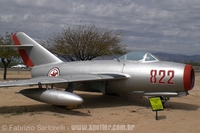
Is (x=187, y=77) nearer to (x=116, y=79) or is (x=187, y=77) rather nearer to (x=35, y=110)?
(x=116, y=79)

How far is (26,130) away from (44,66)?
17.5 ft

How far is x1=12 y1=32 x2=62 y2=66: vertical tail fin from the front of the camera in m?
12.1

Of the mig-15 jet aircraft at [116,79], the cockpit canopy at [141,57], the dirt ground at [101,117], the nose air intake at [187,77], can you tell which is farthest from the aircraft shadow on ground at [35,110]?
the nose air intake at [187,77]

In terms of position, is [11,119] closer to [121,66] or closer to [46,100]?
[46,100]

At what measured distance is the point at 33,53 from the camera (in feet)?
40.0

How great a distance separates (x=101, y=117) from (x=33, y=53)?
17.5 feet

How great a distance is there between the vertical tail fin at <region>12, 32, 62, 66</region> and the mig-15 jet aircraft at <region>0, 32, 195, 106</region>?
414 mm

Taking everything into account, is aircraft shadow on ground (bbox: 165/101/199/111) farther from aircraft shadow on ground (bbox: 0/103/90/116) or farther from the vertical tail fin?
the vertical tail fin

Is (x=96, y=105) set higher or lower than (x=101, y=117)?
lower

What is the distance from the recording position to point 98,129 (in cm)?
702

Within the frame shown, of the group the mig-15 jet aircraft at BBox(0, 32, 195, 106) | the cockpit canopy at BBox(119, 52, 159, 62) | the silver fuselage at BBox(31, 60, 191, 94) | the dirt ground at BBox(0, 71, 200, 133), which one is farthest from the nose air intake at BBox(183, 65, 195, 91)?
the cockpit canopy at BBox(119, 52, 159, 62)

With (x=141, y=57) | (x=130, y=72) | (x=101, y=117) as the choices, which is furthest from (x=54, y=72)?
(x=141, y=57)

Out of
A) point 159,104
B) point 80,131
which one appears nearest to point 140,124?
point 159,104

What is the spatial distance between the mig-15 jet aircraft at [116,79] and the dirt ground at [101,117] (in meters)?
0.62
